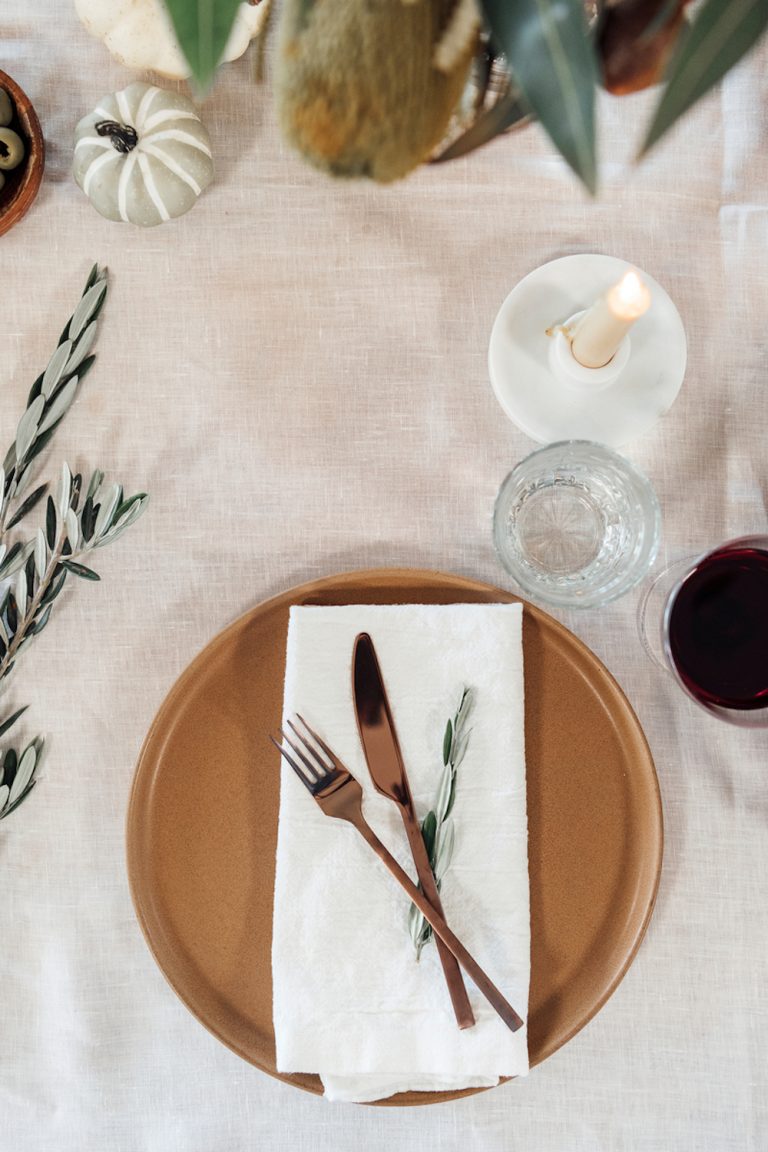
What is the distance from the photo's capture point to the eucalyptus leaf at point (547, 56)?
0.19 m

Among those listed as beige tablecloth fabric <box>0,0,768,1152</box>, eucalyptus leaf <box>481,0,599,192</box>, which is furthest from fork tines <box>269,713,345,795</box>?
eucalyptus leaf <box>481,0,599,192</box>

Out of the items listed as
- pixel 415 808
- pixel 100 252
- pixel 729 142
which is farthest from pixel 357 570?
pixel 729 142

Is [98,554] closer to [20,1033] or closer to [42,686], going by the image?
[42,686]

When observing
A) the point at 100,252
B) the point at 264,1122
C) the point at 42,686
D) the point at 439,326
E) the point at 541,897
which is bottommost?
the point at 264,1122

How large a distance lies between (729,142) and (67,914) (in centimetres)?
75

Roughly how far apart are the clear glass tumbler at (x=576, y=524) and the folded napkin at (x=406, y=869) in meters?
0.05

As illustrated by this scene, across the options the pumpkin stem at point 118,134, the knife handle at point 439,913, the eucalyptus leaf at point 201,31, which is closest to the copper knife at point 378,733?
the knife handle at point 439,913

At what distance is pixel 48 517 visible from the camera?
632mm

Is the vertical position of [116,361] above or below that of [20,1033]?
above

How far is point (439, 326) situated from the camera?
0.65 m

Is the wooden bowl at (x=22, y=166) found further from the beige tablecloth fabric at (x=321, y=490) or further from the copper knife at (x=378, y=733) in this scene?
the copper knife at (x=378, y=733)

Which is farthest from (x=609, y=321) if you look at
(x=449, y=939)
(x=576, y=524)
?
(x=449, y=939)

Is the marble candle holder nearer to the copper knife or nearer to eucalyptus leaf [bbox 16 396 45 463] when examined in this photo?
the copper knife

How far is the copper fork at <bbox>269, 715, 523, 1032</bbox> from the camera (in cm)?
61
